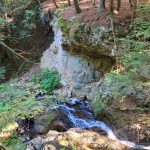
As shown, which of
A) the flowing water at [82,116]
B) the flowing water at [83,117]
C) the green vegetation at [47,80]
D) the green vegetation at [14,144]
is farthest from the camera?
the green vegetation at [47,80]

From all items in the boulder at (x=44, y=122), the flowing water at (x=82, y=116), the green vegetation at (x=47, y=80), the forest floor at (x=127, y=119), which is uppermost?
the forest floor at (x=127, y=119)

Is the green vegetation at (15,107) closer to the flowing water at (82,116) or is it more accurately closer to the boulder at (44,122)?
the boulder at (44,122)

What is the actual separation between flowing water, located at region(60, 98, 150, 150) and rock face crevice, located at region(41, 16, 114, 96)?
1232mm

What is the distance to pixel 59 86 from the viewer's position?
552 inches

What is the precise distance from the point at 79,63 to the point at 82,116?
13.3ft

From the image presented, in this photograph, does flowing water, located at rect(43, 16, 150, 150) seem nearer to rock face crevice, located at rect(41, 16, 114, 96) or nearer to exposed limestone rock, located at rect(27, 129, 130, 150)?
exposed limestone rock, located at rect(27, 129, 130, 150)

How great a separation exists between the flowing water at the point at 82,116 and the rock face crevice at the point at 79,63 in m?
1.23

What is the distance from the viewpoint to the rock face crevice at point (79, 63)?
495 inches

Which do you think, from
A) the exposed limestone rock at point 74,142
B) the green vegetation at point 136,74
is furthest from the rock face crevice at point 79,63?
the exposed limestone rock at point 74,142

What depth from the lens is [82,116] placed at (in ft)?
33.9

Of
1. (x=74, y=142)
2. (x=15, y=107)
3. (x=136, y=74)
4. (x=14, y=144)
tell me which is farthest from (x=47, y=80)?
(x=15, y=107)

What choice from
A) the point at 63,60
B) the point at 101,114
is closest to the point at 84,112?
the point at 101,114

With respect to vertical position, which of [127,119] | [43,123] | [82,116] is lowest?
[82,116]

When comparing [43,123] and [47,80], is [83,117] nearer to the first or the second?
[43,123]
